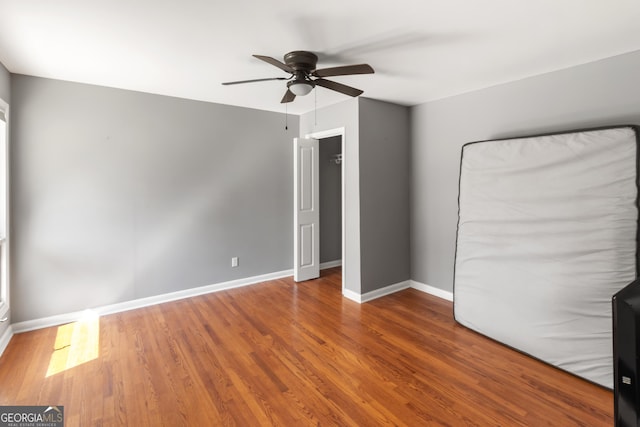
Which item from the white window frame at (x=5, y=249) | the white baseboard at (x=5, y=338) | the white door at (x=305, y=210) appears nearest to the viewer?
the white baseboard at (x=5, y=338)

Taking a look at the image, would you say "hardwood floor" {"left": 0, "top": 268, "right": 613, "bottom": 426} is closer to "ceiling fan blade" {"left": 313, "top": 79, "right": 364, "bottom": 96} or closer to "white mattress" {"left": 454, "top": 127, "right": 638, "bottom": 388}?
"white mattress" {"left": 454, "top": 127, "right": 638, "bottom": 388}

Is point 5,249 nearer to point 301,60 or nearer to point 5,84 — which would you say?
point 5,84

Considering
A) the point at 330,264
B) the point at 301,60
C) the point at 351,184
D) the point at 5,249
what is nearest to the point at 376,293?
the point at 351,184

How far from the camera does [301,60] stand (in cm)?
243

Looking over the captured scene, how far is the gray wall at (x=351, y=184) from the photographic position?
3779 millimetres

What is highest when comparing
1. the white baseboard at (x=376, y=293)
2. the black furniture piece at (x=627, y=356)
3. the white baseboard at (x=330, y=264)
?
the black furniture piece at (x=627, y=356)

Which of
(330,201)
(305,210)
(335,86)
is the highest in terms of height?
(335,86)

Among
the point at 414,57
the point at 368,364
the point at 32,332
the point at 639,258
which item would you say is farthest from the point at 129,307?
the point at 639,258

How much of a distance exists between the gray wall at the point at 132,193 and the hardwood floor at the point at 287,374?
542 millimetres

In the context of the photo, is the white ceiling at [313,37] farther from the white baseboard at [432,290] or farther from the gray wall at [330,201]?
the white baseboard at [432,290]

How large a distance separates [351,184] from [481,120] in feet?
5.20

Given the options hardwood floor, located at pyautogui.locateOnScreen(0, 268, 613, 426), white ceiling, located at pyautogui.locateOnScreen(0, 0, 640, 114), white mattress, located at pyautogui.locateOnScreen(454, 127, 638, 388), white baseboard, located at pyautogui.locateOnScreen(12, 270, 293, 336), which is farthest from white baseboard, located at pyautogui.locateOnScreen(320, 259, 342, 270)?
white ceiling, located at pyautogui.locateOnScreen(0, 0, 640, 114)

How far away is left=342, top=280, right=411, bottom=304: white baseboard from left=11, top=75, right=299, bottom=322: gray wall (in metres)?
1.32

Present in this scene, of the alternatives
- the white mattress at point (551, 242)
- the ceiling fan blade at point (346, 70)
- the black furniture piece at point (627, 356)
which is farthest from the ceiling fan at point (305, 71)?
the black furniture piece at point (627, 356)
